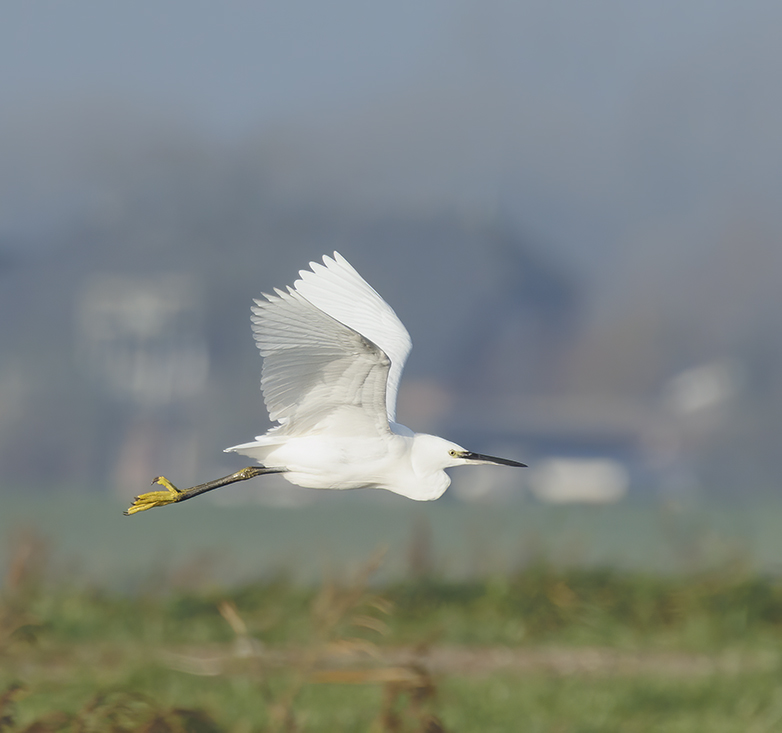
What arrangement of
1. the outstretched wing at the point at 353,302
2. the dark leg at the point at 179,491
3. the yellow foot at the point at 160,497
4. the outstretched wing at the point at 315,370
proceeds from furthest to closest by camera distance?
the outstretched wing at the point at 353,302, the yellow foot at the point at 160,497, the dark leg at the point at 179,491, the outstretched wing at the point at 315,370

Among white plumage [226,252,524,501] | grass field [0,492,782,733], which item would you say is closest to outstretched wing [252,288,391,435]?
white plumage [226,252,524,501]

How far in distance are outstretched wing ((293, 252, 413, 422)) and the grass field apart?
7.32ft

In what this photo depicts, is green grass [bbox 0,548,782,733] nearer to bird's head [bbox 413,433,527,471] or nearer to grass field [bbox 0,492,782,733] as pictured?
grass field [bbox 0,492,782,733]

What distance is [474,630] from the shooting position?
35.8ft

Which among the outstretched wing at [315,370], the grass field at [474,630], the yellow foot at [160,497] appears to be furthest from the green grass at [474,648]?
the outstretched wing at [315,370]

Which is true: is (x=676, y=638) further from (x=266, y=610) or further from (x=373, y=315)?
(x=373, y=315)

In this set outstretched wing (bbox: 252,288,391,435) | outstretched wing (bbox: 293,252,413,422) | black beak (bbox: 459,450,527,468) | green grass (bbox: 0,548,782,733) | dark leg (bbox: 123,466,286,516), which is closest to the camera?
outstretched wing (bbox: 252,288,391,435)

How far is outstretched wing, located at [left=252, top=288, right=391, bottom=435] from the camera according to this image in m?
4.48

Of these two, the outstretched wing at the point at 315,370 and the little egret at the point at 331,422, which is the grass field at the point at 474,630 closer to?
the little egret at the point at 331,422

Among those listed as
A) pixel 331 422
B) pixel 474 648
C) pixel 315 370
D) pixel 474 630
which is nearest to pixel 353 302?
pixel 331 422

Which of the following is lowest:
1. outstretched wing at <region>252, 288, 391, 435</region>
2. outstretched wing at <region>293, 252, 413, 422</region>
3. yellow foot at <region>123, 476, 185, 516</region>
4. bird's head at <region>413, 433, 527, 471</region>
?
yellow foot at <region>123, 476, 185, 516</region>

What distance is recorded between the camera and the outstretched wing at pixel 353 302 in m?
5.90

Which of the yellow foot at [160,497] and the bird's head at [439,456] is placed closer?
the bird's head at [439,456]

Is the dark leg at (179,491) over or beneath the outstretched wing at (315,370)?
beneath
